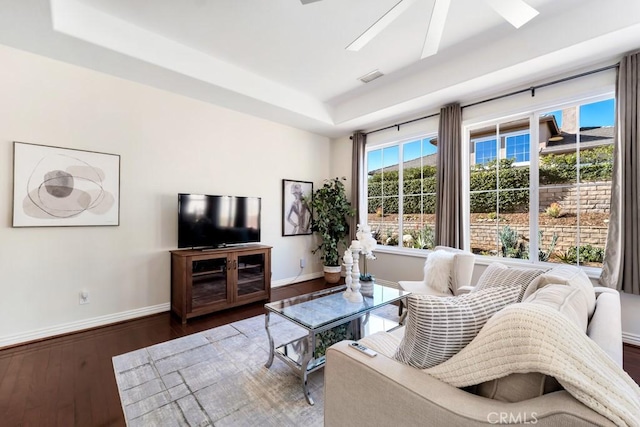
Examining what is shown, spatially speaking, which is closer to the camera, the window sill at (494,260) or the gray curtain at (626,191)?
the gray curtain at (626,191)

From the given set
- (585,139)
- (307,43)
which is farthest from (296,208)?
(585,139)

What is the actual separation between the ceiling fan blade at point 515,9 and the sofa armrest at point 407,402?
7.14 ft

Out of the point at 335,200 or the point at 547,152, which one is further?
the point at 335,200

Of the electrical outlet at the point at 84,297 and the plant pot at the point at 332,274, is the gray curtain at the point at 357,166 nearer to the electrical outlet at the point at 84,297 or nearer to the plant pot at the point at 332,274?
the plant pot at the point at 332,274

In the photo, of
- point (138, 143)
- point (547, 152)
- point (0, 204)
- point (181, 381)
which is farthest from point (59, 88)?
point (547, 152)

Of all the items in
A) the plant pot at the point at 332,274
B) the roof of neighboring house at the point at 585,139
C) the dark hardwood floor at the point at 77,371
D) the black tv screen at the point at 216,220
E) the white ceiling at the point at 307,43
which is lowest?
the dark hardwood floor at the point at 77,371

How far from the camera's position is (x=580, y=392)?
2.15 feet

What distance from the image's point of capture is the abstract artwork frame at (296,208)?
4.63 m

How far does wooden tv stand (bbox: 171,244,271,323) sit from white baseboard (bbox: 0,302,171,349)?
0.79 feet

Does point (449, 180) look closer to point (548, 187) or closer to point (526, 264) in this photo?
point (548, 187)

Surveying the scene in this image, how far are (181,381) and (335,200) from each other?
136 inches

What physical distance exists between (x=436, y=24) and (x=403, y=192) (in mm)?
2698

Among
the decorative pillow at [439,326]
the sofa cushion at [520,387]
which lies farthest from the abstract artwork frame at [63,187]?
the sofa cushion at [520,387]

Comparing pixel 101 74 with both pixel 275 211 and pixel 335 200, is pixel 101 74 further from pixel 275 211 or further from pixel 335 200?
pixel 335 200
